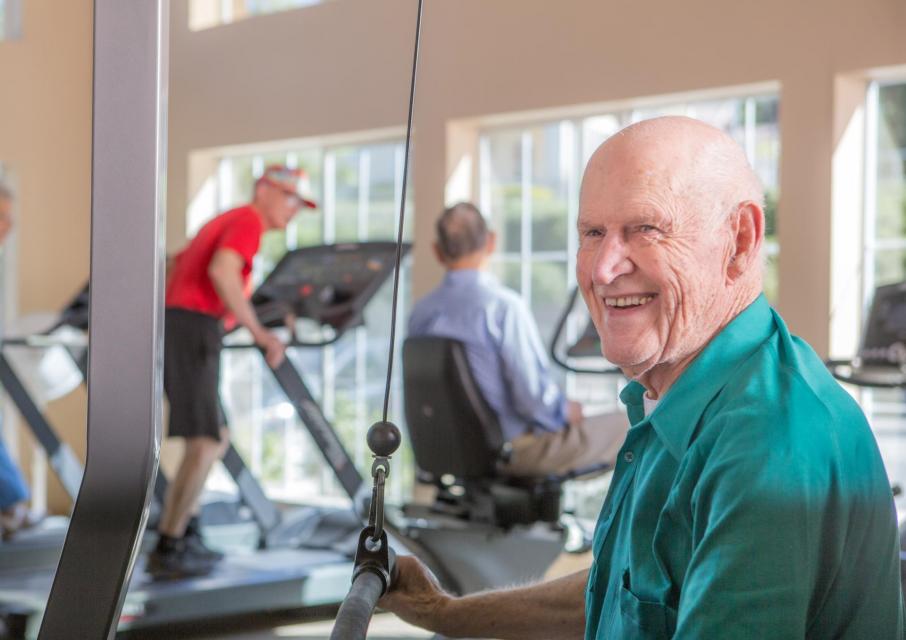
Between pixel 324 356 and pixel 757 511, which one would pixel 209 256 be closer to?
pixel 324 356

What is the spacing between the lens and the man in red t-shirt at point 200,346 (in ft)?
14.6

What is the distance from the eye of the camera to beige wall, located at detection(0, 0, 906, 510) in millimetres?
4562

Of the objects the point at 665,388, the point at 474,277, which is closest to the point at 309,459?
the point at 474,277

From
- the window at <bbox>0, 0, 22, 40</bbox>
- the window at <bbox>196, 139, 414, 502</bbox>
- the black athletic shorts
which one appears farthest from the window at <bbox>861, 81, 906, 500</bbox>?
the window at <bbox>0, 0, 22, 40</bbox>

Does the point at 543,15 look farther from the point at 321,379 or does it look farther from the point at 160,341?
the point at 160,341

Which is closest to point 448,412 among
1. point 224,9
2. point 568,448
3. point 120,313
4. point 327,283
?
point 568,448

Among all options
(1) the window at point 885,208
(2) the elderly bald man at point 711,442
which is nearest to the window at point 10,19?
(1) the window at point 885,208

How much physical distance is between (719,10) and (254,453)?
392 centimetres

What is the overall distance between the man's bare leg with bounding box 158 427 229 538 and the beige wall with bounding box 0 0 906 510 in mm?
1846

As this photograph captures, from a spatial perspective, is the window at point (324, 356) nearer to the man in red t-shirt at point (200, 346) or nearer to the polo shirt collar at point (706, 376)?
the man in red t-shirt at point (200, 346)

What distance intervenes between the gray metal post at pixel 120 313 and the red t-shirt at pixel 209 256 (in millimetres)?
3716

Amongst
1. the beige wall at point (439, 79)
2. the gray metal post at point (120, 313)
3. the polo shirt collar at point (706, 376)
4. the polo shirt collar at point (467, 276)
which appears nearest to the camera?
the gray metal post at point (120, 313)

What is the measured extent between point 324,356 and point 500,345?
9.23 ft

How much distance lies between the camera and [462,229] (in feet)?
14.0
